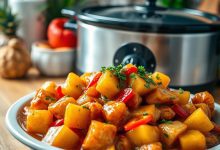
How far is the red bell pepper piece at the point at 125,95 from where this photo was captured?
85 cm

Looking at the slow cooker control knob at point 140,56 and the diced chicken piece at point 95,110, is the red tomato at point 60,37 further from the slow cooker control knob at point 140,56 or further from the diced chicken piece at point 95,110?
the diced chicken piece at point 95,110

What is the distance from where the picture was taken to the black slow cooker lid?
4.51 feet

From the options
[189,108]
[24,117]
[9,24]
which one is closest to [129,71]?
[189,108]

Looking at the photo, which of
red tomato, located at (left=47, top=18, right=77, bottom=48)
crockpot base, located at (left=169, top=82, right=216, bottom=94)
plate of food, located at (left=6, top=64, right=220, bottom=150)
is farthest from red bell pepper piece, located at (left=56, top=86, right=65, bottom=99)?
red tomato, located at (left=47, top=18, right=77, bottom=48)

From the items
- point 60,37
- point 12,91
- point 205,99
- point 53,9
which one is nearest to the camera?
point 205,99

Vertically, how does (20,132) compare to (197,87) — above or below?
above

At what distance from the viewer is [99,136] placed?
2.59 feet

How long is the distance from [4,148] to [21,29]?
1.01m

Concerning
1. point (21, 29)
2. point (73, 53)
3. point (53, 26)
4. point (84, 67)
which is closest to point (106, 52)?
point (84, 67)

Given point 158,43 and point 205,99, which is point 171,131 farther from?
point 158,43

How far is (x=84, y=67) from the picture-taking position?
5.22 feet

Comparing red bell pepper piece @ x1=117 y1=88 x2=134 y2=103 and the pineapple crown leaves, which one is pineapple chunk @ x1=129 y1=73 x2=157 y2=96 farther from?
the pineapple crown leaves

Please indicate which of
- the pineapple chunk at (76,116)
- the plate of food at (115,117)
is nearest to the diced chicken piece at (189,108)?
the plate of food at (115,117)

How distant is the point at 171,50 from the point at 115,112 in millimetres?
648
